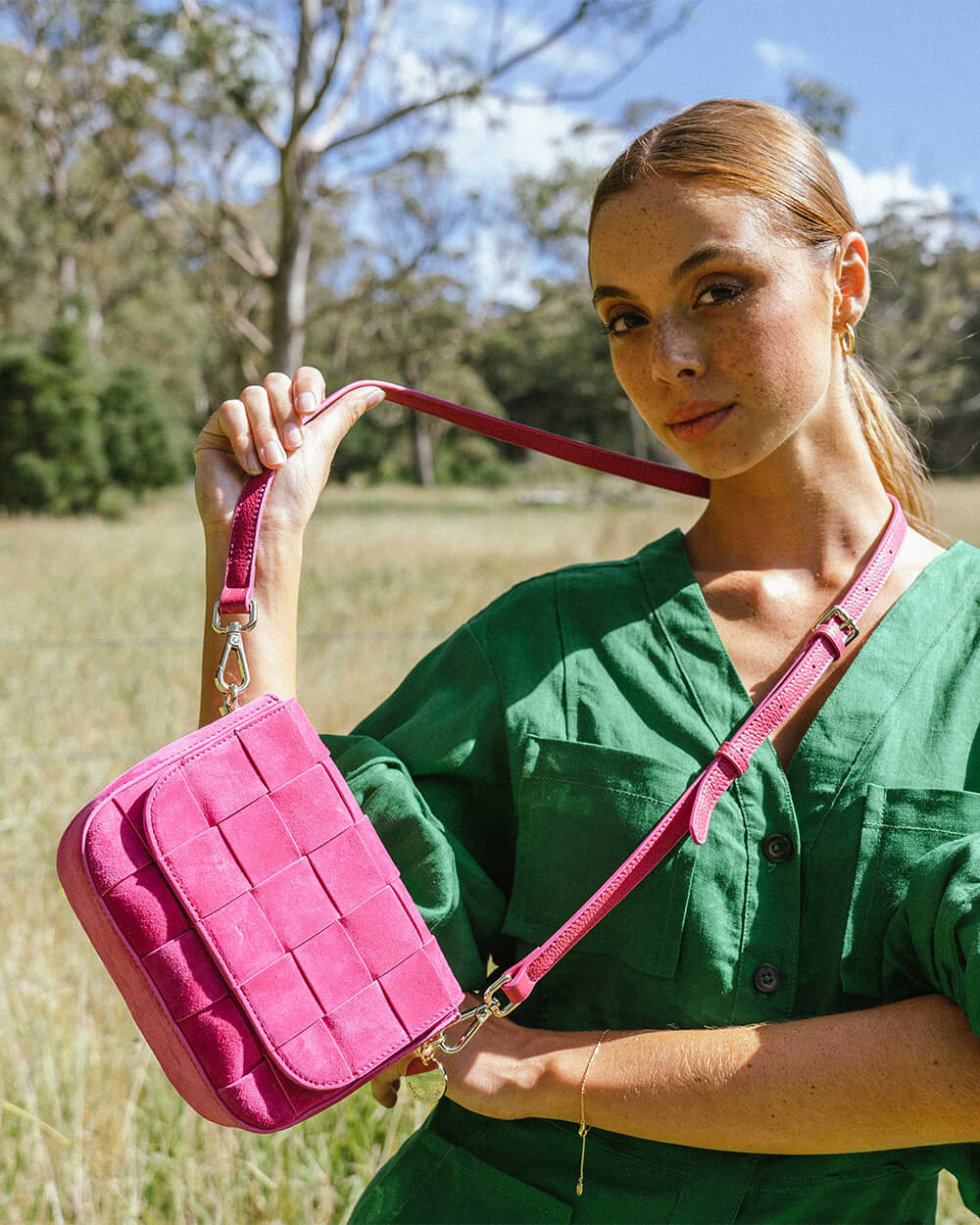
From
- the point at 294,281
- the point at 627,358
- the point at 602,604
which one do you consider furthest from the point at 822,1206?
the point at 294,281

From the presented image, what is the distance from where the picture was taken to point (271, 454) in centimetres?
122

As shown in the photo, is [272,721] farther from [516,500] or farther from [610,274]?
[516,500]

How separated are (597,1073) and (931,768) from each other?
1.57 ft

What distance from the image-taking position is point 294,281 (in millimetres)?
10742

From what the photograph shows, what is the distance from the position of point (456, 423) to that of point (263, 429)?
276 mm

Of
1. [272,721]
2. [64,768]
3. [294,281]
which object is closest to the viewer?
[272,721]

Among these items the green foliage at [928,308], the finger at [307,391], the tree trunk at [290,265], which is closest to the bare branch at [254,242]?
the tree trunk at [290,265]

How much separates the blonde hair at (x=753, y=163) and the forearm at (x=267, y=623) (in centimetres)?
55

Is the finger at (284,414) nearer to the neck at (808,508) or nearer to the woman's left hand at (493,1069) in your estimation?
the neck at (808,508)

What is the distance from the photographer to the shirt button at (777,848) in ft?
3.91

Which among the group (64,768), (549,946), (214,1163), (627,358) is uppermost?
(627,358)

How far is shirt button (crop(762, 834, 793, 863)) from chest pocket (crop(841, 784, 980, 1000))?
0.07m

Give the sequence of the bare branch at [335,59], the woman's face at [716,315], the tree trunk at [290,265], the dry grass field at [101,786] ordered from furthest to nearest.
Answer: the tree trunk at [290,265], the bare branch at [335,59], the dry grass field at [101,786], the woman's face at [716,315]

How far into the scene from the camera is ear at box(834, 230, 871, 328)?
1.34 m
